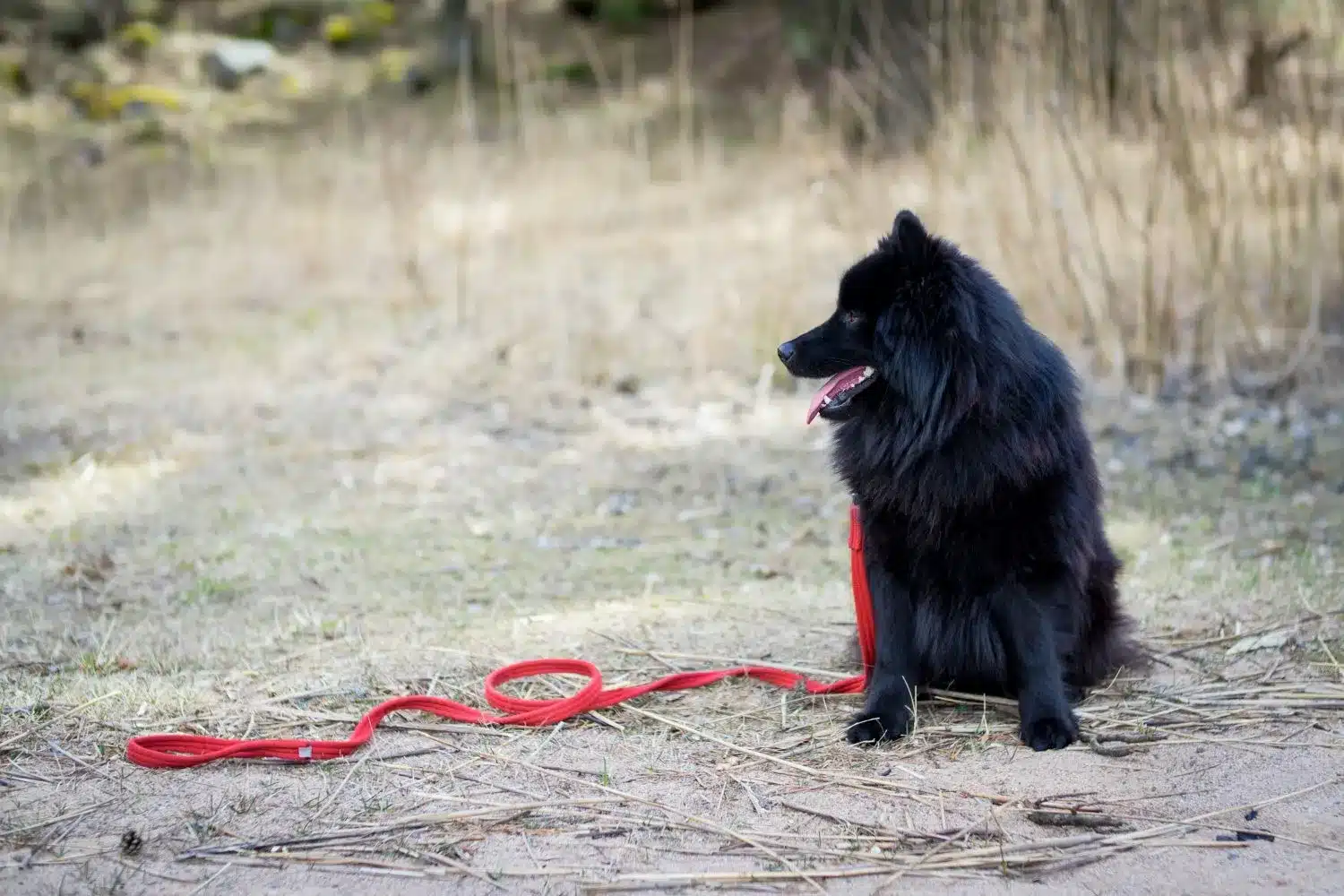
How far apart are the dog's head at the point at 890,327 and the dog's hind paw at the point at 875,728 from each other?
0.86m

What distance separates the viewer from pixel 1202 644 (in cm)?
443

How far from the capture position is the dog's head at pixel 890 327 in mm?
3566

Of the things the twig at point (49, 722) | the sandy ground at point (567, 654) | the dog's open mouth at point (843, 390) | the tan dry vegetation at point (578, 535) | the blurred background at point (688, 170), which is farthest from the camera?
the blurred background at point (688, 170)

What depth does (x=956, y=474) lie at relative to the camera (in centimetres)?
360

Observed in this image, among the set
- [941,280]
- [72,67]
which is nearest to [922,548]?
[941,280]

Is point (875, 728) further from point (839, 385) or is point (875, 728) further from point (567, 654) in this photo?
point (567, 654)

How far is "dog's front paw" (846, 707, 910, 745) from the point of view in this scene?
12.0ft

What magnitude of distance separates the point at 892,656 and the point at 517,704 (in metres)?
1.11

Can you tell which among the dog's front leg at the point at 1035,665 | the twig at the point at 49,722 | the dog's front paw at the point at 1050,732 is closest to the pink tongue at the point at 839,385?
the dog's front leg at the point at 1035,665

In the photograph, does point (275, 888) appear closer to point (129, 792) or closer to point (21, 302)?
point (129, 792)

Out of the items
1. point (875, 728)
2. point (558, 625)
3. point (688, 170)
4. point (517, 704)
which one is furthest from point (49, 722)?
point (688, 170)

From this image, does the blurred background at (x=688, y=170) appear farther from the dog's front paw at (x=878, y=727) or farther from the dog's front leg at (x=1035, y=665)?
the dog's front paw at (x=878, y=727)

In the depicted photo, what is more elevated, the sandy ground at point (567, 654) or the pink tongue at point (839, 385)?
the pink tongue at point (839, 385)

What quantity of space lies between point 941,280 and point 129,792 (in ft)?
8.19
